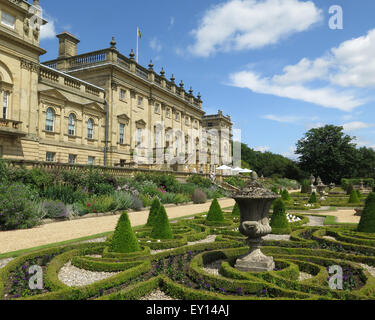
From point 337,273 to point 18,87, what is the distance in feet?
73.6

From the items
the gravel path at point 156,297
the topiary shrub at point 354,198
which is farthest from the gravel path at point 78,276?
the topiary shrub at point 354,198

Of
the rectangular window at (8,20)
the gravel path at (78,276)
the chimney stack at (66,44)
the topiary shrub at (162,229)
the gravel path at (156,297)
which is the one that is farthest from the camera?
the chimney stack at (66,44)

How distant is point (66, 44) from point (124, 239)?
32008 millimetres

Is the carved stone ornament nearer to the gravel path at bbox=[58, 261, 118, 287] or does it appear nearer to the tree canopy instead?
the gravel path at bbox=[58, 261, 118, 287]

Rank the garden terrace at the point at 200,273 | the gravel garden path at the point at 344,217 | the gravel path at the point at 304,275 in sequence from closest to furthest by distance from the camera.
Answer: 1. the garden terrace at the point at 200,273
2. the gravel path at the point at 304,275
3. the gravel garden path at the point at 344,217

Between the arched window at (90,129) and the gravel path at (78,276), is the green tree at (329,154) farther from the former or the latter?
the gravel path at (78,276)

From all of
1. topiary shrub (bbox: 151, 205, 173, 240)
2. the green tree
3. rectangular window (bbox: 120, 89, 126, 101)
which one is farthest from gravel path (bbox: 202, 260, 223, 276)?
the green tree

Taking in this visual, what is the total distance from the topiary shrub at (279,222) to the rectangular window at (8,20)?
20.8 meters

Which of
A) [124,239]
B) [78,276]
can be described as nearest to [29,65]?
[124,239]

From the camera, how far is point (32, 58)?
22.1 metres

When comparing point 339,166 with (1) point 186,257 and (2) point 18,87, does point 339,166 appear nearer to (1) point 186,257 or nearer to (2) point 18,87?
(2) point 18,87

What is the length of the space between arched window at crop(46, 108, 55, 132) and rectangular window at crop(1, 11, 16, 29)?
638 cm

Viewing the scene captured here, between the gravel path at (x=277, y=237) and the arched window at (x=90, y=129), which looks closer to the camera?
the gravel path at (x=277, y=237)

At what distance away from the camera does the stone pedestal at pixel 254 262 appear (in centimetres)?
580
